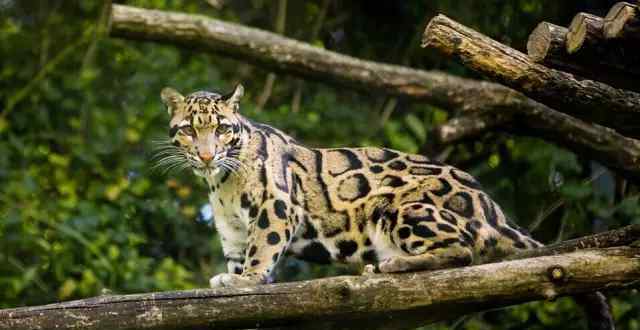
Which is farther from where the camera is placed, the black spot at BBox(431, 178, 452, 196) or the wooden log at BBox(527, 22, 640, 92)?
the black spot at BBox(431, 178, 452, 196)

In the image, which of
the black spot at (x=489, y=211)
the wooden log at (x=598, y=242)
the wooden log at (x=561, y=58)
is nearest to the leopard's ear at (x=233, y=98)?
the black spot at (x=489, y=211)

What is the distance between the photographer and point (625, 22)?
5543 mm

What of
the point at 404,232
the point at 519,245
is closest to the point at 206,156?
the point at 404,232

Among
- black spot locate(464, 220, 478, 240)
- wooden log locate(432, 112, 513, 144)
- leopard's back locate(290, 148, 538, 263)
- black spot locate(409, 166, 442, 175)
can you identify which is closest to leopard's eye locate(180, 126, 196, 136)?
leopard's back locate(290, 148, 538, 263)

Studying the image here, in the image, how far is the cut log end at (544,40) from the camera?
5863 millimetres

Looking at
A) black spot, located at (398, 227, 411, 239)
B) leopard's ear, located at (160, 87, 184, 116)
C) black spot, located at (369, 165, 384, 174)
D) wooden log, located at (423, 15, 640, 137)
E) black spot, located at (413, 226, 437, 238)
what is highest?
wooden log, located at (423, 15, 640, 137)

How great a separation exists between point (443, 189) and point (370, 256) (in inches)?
22.9

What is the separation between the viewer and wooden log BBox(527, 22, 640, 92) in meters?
5.86

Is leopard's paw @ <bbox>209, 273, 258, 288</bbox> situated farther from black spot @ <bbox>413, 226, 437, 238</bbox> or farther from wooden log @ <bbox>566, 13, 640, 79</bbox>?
wooden log @ <bbox>566, 13, 640, 79</bbox>

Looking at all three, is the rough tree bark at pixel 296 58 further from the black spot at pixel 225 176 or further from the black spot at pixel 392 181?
the black spot at pixel 225 176

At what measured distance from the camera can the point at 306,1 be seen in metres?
14.1

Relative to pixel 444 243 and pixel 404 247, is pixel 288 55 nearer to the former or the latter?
pixel 404 247

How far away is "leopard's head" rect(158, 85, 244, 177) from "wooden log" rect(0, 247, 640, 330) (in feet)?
4.75

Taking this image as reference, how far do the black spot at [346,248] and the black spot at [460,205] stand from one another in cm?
64
